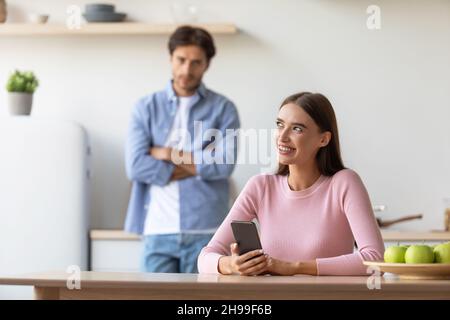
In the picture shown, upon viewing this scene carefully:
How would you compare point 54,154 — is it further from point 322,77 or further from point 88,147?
point 322,77

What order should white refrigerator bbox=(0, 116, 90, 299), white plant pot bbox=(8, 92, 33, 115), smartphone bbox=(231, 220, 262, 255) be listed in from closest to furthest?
smartphone bbox=(231, 220, 262, 255), white refrigerator bbox=(0, 116, 90, 299), white plant pot bbox=(8, 92, 33, 115)

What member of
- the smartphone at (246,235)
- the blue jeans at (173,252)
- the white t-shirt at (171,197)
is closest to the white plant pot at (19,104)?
the white t-shirt at (171,197)

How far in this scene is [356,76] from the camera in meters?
4.95

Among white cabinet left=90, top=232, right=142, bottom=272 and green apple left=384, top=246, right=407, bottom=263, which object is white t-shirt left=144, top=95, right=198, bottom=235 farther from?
green apple left=384, top=246, right=407, bottom=263

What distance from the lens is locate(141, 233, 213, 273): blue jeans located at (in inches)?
168

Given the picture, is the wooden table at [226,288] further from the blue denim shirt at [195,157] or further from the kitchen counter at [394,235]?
the kitchen counter at [394,235]

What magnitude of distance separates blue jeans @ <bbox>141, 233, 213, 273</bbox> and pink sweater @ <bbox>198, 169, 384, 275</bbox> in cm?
Answer: 124

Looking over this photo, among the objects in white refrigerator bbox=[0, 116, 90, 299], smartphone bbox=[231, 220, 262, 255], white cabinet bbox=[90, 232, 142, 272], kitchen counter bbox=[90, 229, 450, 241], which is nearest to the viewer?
smartphone bbox=[231, 220, 262, 255]

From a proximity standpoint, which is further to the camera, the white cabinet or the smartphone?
the white cabinet

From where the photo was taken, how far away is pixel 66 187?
4.80m

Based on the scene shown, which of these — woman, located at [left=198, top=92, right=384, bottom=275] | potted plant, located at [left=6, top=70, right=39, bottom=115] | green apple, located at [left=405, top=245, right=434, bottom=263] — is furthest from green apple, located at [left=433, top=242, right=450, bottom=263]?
potted plant, located at [left=6, top=70, right=39, bottom=115]

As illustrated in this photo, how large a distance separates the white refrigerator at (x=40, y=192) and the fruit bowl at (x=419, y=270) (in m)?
2.48

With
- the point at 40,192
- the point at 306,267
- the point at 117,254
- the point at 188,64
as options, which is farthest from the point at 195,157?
the point at 306,267

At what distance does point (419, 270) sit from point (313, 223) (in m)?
0.56
